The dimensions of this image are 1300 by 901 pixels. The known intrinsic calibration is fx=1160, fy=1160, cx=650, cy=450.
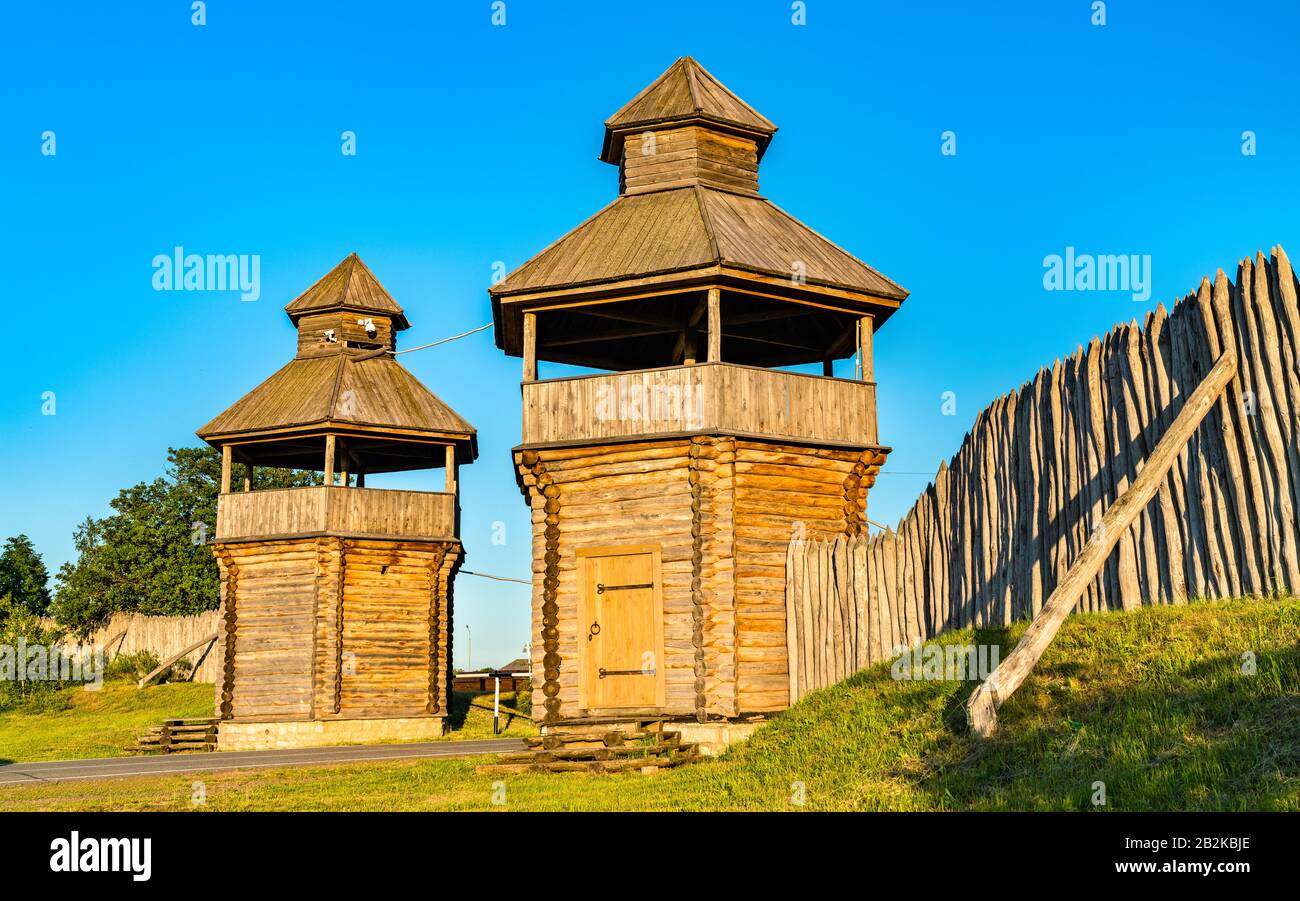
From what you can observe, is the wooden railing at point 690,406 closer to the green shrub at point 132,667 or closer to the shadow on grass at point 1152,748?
the shadow on grass at point 1152,748

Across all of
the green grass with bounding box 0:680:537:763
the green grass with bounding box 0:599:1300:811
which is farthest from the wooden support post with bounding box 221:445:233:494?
the green grass with bounding box 0:599:1300:811

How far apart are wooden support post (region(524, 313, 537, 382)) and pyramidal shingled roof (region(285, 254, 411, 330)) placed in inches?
490

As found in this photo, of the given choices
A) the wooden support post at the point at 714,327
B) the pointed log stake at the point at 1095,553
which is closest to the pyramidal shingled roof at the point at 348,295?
the wooden support post at the point at 714,327

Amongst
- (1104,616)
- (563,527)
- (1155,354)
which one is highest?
(1155,354)

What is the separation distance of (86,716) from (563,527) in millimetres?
22725

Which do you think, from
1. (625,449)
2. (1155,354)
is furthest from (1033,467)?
(625,449)

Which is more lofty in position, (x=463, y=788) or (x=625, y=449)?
(x=625, y=449)

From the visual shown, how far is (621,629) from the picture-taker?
16.8 m

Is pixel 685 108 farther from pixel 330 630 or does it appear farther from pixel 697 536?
pixel 330 630

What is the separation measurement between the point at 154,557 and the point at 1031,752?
50685mm

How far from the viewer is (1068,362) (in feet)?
40.6

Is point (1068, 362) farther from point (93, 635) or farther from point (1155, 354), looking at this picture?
point (93, 635)

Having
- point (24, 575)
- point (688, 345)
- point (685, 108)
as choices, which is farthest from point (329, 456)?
point (24, 575)

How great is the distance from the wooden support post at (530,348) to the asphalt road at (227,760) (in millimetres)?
5880
